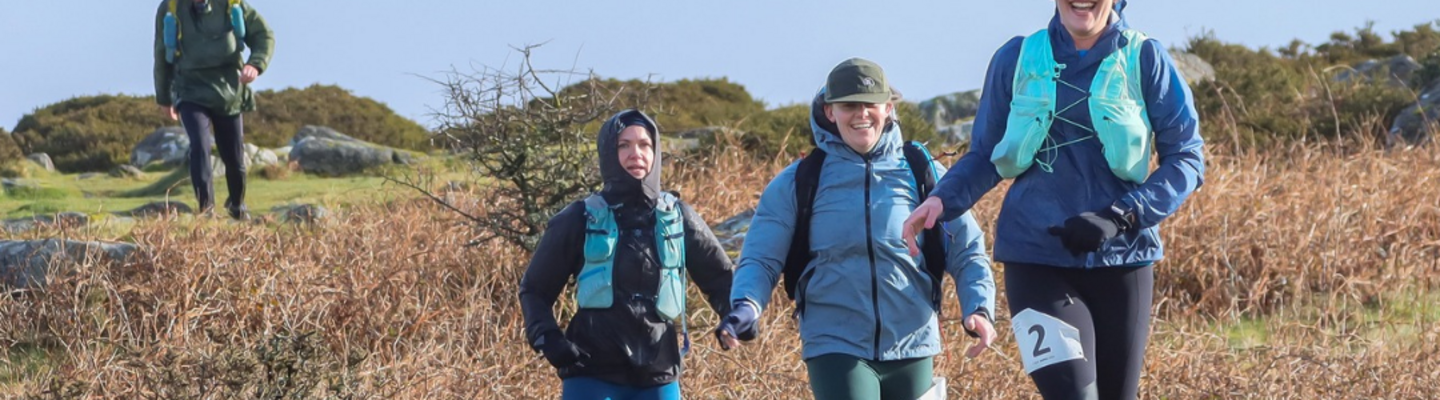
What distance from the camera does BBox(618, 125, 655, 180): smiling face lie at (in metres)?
5.15

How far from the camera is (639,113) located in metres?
5.20

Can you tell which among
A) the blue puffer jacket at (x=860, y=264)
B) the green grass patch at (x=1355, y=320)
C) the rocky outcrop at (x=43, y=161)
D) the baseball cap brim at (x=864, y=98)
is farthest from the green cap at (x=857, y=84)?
the rocky outcrop at (x=43, y=161)

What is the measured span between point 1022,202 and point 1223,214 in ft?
20.2

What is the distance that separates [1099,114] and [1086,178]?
167 millimetres

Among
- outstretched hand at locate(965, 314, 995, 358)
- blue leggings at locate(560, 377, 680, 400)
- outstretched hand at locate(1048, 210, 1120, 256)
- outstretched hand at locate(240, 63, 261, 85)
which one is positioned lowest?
blue leggings at locate(560, 377, 680, 400)

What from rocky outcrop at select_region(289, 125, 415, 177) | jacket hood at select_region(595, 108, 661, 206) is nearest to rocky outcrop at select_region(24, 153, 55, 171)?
rocky outcrop at select_region(289, 125, 415, 177)

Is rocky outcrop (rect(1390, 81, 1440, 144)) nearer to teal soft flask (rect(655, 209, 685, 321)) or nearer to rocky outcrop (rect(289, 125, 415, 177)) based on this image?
rocky outcrop (rect(289, 125, 415, 177))

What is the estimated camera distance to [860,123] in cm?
480

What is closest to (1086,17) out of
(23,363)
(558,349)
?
(558,349)

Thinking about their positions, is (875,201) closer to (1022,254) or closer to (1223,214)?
(1022,254)

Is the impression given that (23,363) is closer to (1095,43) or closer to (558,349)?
(558,349)

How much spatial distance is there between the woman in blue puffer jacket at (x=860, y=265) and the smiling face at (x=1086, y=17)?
53cm

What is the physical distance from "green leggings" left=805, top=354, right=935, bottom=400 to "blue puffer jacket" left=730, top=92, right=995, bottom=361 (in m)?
0.03

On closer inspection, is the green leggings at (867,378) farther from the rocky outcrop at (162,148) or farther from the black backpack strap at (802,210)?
the rocky outcrop at (162,148)
